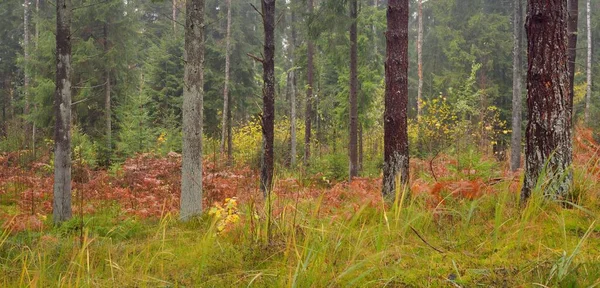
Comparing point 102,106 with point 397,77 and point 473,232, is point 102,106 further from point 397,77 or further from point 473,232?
point 473,232

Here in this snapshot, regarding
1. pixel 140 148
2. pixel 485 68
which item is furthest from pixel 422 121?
pixel 140 148

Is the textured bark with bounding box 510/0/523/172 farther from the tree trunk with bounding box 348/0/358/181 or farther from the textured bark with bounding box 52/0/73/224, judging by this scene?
the textured bark with bounding box 52/0/73/224

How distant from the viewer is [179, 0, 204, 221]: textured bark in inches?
308

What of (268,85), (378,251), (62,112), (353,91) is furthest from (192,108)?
(353,91)

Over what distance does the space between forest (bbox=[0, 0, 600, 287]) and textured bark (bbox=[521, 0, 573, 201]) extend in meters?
0.01

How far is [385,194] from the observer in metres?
5.95

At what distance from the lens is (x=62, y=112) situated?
296 inches

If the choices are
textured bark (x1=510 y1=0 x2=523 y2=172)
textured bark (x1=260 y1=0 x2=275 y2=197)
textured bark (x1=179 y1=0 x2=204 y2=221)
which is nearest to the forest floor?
textured bark (x1=260 y1=0 x2=275 y2=197)

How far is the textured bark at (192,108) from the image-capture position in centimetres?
782

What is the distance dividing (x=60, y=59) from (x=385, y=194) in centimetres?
608

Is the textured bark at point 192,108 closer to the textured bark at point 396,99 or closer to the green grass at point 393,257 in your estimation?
the textured bark at point 396,99

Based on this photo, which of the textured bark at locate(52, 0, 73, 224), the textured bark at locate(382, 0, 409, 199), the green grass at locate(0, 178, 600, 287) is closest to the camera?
the green grass at locate(0, 178, 600, 287)

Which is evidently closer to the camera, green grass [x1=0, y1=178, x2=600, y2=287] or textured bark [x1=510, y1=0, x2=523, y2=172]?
green grass [x1=0, y1=178, x2=600, y2=287]

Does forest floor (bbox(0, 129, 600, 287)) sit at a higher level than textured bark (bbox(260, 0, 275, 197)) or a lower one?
lower
